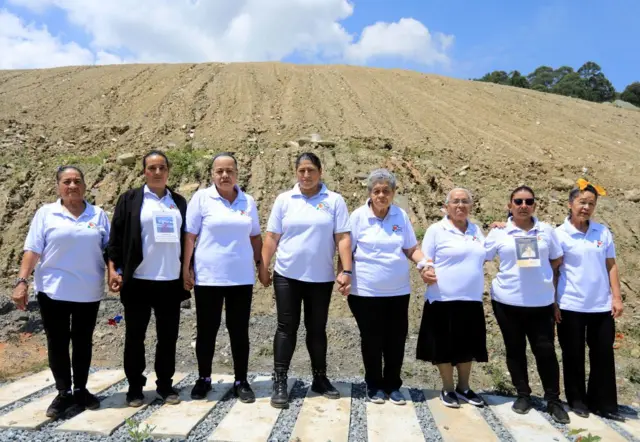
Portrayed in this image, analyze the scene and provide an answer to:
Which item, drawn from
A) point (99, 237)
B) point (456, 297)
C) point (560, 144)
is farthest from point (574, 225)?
point (560, 144)

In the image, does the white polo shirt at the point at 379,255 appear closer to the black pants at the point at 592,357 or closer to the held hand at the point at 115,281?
the black pants at the point at 592,357

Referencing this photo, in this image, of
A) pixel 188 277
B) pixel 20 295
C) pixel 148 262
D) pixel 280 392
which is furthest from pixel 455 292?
pixel 20 295

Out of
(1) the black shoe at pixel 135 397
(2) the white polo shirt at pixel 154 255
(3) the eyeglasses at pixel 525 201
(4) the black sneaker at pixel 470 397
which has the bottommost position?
(4) the black sneaker at pixel 470 397

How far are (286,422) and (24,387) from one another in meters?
2.47

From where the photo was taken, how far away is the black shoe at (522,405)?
3879 millimetres

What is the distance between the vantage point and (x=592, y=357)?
398 cm

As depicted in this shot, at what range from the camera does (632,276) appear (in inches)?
324

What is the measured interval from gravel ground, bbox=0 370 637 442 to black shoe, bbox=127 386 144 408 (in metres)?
0.09

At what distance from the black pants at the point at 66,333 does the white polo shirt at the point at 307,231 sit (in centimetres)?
147

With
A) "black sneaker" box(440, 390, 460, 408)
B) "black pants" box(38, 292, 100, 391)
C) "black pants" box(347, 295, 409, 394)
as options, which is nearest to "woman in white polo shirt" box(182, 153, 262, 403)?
"black pants" box(38, 292, 100, 391)

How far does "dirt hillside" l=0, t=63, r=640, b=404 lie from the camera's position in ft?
31.0

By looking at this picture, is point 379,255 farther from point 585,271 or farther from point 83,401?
point 83,401

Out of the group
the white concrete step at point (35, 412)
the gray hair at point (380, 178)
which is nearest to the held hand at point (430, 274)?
the gray hair at point (380, 178)

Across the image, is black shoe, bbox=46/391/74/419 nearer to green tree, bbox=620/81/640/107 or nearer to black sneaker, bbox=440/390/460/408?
black sneaker, bbox=440/390/460/408
